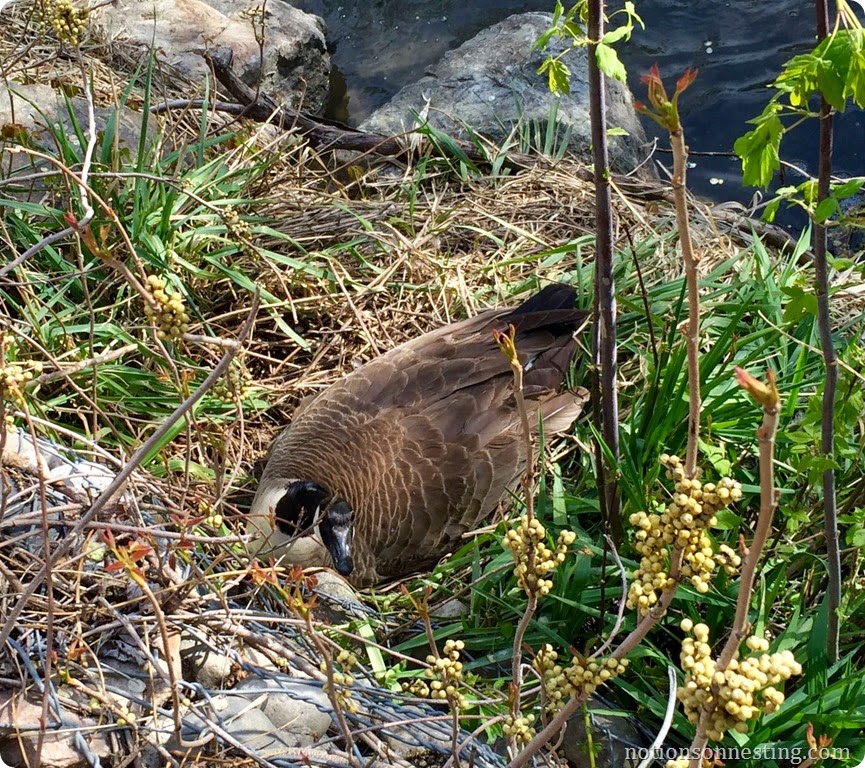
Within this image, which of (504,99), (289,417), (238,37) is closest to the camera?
(289,417)

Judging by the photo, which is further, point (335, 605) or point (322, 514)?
point (322, 514)

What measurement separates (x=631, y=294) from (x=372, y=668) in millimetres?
2061

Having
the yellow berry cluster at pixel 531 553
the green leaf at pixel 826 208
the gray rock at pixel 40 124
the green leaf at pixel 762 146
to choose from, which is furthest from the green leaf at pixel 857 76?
the gray rock at pixel 40 124

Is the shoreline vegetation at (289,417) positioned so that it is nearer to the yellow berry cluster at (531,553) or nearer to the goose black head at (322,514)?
the yellow berry cluster at (531,553)

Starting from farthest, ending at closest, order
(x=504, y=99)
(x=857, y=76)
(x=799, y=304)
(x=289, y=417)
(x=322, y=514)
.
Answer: (x=504, y=99)
(x=289, y=417)
(x=322, y=514)
(x=799, y=304)
(x=857, y=76)

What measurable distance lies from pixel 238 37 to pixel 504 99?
205 centimetres

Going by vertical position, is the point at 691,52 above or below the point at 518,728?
above

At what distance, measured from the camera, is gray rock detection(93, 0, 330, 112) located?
19.5 ft

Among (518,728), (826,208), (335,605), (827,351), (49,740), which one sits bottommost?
(335,605)

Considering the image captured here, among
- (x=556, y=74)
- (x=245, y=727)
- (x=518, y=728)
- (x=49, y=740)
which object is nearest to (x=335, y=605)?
(x=245, y=727)

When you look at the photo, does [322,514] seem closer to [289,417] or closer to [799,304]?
[289,417]

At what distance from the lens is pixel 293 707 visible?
2.35 metres

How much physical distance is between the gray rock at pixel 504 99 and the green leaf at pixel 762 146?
12.4 ft

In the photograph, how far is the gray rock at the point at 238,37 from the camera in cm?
596
